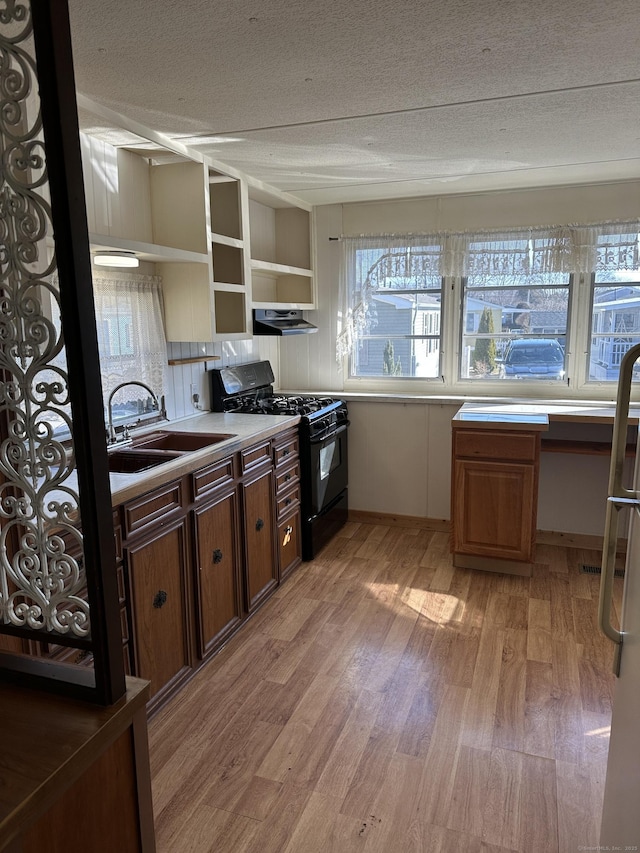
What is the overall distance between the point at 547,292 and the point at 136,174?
275cm

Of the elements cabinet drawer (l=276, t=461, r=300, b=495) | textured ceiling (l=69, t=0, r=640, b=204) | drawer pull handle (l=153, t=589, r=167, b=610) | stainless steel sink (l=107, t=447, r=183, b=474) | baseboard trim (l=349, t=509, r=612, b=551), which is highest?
textured ceiling (l=69, t=0, r=640, b=204)

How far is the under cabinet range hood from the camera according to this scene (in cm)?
383

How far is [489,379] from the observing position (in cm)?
434

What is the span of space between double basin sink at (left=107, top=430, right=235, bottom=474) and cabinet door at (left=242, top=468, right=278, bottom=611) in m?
0.32

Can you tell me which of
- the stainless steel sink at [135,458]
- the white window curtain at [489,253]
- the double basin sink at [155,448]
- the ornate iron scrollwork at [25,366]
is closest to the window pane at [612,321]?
the white window curtain at [489,253]

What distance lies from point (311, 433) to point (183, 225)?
141cm

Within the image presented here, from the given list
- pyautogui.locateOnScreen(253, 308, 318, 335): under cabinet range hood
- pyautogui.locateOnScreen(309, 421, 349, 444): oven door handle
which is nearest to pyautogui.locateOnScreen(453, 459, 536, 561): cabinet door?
pyautogui.locateOnScreen(309, 421, 349, 444): oven door handle

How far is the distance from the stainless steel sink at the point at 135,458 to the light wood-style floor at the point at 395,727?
98cm

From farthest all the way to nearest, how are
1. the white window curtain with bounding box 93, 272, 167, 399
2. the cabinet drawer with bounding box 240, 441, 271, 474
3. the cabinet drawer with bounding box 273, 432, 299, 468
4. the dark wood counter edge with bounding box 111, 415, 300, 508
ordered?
1. the cabinet drawer with bounding box 273, 432, 299, 468
2. the cabinet drawer with bounding box 240, 441, 271, 474
3. the white window curtain with bounding box 93, 272, 167, 399
4. the dark wood counter edge with bounding box 111, 415, 300, 508

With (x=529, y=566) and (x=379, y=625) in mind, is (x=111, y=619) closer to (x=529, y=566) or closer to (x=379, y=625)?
(x=379, y=625)

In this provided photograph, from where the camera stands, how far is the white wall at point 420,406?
13.1ft

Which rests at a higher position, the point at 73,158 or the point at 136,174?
the point at 136,174

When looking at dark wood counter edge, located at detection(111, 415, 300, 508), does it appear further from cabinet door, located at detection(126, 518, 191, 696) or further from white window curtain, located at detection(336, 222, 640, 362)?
white window curtain, located at detection(336, 222, 640, 362)

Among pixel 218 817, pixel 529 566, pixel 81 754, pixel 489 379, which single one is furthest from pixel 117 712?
pixel 489 379
